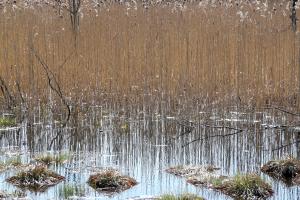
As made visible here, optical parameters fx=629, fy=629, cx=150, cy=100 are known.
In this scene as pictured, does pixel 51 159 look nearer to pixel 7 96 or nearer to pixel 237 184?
pixel 237 184

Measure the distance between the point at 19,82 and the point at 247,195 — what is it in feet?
13.4

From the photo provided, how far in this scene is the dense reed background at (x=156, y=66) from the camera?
7.80 m

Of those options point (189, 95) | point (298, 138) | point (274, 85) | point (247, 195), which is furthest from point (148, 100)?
point (247, 195)

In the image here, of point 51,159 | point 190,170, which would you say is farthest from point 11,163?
point 190,170

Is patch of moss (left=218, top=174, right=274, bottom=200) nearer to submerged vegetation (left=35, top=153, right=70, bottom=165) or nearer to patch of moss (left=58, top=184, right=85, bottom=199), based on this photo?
patch of moss (left=58, top=184, right=85, bottom=199)

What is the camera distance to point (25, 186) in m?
4.99

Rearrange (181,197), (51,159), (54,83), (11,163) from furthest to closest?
1. (54,83)
2. (51,159)
3. (11,163)
4. (181,197)

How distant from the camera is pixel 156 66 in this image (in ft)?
27.7

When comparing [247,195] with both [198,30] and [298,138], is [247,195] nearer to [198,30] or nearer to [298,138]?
[298,138]

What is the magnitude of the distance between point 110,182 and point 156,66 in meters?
3.62

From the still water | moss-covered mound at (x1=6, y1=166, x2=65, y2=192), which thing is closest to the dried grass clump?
the still water

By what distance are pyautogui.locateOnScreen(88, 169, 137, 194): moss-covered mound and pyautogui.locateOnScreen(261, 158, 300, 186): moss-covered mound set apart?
3.87 ft

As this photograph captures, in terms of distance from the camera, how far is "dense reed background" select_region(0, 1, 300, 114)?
780 centimetres

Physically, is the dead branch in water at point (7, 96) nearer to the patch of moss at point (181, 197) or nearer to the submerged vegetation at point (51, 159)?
the submerged vegetation at point (51, 159)
